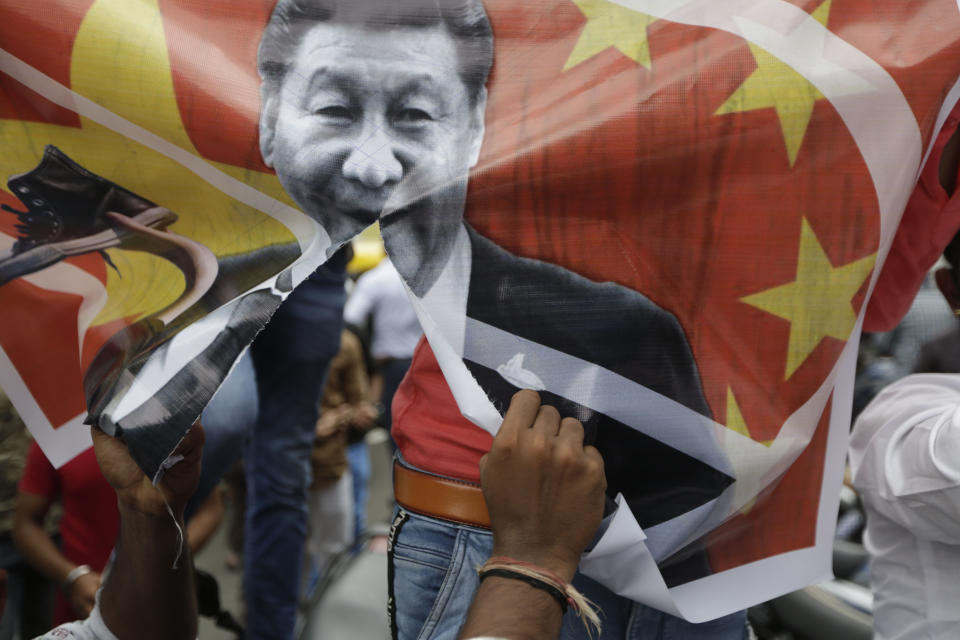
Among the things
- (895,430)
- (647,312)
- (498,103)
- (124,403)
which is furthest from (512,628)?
(895,430)

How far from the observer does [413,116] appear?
1248 mm

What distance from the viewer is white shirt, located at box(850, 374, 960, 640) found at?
1.36 meters

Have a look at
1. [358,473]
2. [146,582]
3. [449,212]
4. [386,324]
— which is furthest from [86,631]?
[386,324]

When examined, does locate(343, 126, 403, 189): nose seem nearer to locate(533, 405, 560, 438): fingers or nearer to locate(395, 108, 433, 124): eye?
locate(395, 108, 433, 124): eye

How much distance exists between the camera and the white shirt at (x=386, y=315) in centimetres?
478

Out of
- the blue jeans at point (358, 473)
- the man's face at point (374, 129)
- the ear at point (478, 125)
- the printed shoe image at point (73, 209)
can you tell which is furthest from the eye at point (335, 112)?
the blue jeans at point (358, 473)

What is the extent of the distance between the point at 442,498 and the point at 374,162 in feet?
1.66

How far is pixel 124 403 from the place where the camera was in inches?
46.5

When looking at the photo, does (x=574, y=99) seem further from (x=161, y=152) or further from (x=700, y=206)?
(x=161, y=152)

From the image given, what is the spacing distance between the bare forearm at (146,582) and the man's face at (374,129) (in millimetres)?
520

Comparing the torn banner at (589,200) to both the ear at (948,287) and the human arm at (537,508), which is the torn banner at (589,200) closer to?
the human arm at (537,508)

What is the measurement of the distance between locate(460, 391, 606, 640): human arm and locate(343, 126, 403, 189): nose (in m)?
0.40

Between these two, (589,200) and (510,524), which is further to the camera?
(589,200)

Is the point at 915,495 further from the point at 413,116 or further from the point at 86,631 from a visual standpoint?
the point at 86,631
